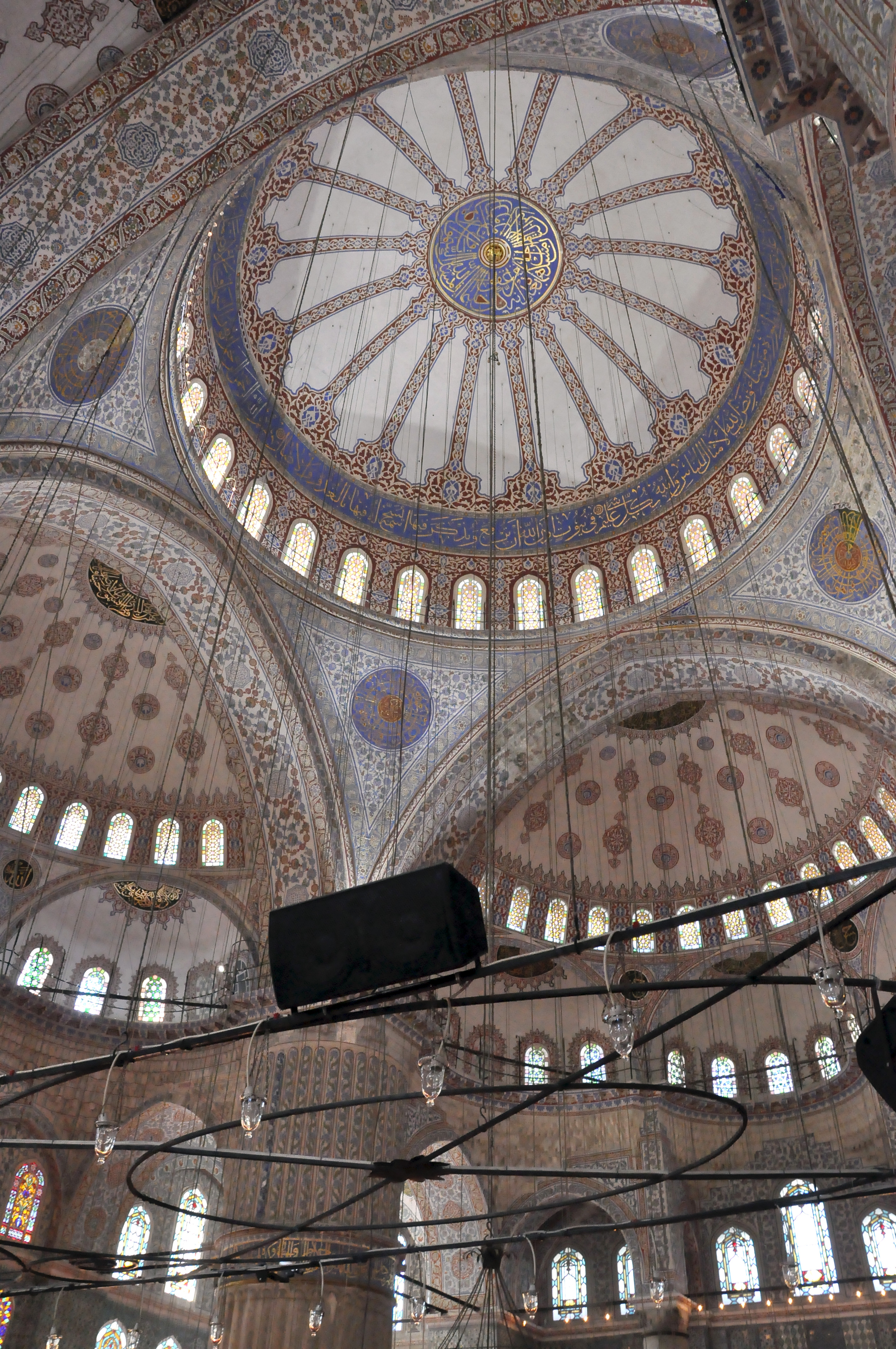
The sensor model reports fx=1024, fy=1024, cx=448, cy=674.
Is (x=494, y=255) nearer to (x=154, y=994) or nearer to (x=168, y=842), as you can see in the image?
(x=168, y=842)

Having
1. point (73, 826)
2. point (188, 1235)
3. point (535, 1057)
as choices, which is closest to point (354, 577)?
point (73, 826)

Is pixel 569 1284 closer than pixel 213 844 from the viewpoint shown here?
No

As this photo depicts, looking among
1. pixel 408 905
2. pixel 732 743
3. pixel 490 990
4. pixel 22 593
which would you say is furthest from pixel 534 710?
pixel 408 905

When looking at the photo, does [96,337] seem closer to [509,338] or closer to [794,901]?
[509,338]

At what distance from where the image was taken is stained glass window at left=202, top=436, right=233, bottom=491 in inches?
457

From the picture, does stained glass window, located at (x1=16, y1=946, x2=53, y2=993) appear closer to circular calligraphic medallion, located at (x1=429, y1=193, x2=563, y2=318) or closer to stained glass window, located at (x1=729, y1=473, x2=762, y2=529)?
circular calligraphic medallion, located at (x1=429, y1=193, x2=563, y2=318)

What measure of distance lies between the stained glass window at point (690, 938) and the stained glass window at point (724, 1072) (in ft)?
4.66

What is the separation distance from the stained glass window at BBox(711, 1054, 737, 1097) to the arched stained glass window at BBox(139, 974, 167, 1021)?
724 cm

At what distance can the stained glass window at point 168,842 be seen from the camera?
1288 cm

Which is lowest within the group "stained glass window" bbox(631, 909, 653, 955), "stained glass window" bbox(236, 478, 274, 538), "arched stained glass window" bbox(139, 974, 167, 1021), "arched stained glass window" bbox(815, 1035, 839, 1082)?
"arched stained glass window" bbox(815, 1035, 839, 1082)

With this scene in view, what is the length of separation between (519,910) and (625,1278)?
472cm

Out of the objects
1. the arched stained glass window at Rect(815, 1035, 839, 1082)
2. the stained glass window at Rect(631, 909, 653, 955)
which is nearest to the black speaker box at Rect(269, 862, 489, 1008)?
the stained glass window at Rect(631, 909, 653, 955)

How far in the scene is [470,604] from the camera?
13391 mm

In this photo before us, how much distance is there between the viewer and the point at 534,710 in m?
12.6
